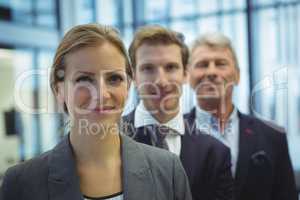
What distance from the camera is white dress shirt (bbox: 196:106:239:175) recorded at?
5.09 feet

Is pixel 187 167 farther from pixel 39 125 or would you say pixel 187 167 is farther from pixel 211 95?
pixel 39 125

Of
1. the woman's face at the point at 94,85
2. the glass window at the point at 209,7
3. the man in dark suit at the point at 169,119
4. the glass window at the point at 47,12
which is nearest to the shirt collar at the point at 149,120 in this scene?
the man in dark suit at the point at 169,119

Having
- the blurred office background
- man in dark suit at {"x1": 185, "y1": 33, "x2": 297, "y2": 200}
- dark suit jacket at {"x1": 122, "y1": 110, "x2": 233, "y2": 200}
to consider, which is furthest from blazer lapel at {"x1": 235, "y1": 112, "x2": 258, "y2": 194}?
the blurred office background

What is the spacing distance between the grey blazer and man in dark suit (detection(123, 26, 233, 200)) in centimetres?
21

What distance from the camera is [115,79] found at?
1.04 metres

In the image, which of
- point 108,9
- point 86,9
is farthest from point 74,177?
point 108,9

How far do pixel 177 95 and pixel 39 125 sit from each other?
3.21m

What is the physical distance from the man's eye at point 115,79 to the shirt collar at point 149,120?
375mm

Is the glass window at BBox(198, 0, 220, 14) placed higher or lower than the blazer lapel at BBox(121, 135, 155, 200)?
higher

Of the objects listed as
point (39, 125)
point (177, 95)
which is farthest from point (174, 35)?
Result: point (39, 125)

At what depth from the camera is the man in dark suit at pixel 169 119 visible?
52.8 inches

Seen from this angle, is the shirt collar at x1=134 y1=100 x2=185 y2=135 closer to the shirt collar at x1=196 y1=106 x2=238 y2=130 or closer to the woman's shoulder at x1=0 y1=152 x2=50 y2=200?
the shirt collar at x1=196 y1=106 x2=238 y2=130

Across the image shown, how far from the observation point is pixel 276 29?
172 inches

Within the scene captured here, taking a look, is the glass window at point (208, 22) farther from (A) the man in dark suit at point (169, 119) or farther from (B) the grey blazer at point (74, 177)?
(B) the grey blazer at point (74, 177)
